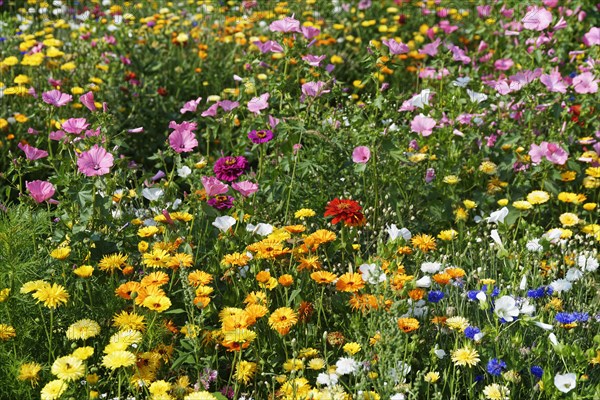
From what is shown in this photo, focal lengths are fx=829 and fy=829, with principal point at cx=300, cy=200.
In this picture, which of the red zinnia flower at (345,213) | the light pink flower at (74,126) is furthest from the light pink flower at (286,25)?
the red zinnia flower at (345,213)

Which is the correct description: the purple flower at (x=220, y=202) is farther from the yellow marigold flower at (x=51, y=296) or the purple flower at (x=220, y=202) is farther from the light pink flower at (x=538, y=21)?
the light pink flower at (x=538, y=21)

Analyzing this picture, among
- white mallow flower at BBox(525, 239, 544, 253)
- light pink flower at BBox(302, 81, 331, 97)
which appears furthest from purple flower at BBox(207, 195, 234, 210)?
white mallow flower at BBox(525, 239, 544, 253)

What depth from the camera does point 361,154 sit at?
135 inches

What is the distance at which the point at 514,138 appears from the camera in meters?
3.85

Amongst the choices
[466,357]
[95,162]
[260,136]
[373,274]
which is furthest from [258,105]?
[466,357]

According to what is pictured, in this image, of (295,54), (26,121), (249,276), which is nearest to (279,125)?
(295,54)

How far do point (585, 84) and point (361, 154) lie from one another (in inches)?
50.2

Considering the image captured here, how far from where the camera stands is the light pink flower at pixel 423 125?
363 cm

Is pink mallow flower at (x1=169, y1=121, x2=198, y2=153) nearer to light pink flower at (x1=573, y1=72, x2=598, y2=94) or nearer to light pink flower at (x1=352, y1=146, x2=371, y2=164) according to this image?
light pink flower at (x1=352, y1=146, x2=371, y2=164)

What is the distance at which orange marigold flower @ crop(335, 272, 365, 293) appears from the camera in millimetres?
2516

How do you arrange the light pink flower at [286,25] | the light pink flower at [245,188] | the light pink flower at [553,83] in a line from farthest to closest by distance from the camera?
the light pink flower at [553,83] → the light pink flower at [286,25] → the light pink flower at [245,188]

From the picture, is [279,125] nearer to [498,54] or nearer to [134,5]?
[498,54]

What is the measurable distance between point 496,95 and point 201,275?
7.70 ft

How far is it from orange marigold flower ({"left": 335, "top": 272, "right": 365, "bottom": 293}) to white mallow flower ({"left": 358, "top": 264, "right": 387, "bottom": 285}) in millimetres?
26
